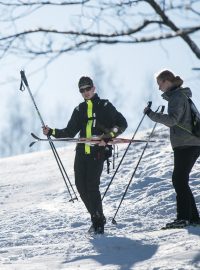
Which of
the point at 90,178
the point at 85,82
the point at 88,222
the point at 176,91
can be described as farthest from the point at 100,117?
the point at 88,222

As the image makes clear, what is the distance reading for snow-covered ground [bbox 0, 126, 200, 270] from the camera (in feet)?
18.4

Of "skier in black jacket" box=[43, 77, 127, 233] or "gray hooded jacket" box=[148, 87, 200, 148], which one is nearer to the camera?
"gray hooded jacket" box=[148, 87, 200, 148]

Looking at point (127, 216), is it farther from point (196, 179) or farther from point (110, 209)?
point (196, 179)

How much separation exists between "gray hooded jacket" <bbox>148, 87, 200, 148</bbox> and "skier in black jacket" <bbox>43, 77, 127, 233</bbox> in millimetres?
611

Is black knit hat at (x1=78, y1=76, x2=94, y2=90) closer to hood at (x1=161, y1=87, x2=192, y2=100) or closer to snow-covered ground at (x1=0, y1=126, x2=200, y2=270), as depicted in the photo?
hood at (x1=161, y1=87, x2=192, y2=100)

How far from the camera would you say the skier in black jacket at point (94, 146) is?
7199 mm

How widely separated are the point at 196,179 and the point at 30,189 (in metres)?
3.47

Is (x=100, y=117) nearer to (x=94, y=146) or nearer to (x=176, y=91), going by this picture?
(x=94, y=146)

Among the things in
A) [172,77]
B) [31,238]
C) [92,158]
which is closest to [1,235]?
[31,238]

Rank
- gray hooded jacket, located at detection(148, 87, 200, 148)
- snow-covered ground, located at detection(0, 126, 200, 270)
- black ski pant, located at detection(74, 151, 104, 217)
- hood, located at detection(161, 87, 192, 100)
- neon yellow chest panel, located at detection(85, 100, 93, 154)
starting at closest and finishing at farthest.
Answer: snow-covered ground, located at detection(0, 126, 200, 270)
gray hooded jacket, located at detection(148, 87, 200, 148)
hood, located at detection(161, 87, 192, 100)
black ski pant, located at detection(74, 151, 104, 217)
neon yellow chest panel, located at detection(85, 100, 93, 154)

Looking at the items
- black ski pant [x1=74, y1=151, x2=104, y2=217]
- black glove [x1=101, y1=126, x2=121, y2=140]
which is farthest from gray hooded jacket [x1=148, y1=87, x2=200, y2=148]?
black ski pant [x1=74, y1=151, x2=104, y2=217]

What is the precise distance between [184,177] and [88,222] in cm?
206

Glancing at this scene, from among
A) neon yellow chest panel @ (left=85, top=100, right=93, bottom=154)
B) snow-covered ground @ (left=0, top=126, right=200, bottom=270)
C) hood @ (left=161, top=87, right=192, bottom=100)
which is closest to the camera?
snow-covered ground @ (left=0, top=126, right=200, bottom=270)

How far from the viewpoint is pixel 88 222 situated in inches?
334
